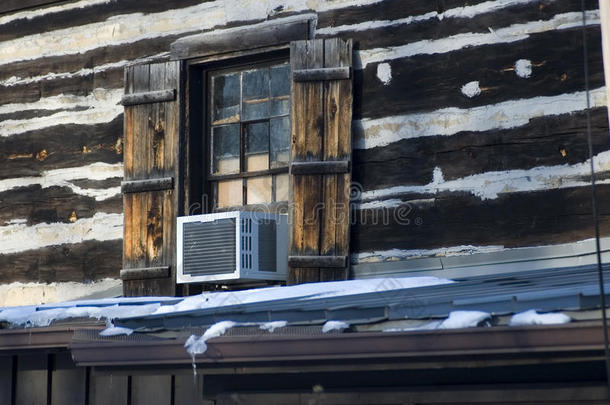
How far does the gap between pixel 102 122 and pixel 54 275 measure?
136cm

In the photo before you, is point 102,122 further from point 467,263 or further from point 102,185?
point 467,263

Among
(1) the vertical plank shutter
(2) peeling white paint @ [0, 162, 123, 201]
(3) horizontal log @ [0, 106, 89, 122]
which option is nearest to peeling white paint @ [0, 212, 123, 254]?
(2) peeling white paint @ [0, 162, 123, 201]

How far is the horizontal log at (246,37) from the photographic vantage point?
8352 mm

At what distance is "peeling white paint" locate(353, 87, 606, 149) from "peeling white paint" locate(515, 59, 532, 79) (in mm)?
179

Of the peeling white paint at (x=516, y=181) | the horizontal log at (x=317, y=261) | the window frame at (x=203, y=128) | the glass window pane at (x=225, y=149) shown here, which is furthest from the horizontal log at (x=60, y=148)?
the peeling white paint at (x=516, y=181)

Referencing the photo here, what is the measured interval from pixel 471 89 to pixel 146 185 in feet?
8.92

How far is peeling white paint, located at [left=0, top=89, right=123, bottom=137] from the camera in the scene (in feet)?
29.9

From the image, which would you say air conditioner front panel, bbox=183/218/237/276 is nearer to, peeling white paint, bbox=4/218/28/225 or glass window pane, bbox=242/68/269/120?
glass window pane, bbox=242/68/269/120

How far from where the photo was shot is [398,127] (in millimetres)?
7871

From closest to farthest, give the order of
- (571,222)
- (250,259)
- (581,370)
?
(581,370), (571,222), (250,259)

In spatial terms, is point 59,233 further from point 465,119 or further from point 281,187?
point 465,119

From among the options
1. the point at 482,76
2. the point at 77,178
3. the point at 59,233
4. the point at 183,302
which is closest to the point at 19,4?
the point at 77,178

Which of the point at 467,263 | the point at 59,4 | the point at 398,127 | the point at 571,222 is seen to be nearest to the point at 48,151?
the point at 59,4

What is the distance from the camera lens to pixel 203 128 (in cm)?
A: 882
